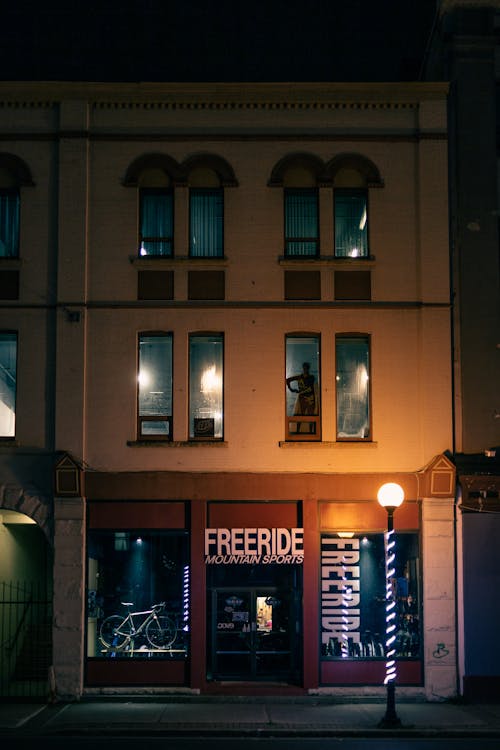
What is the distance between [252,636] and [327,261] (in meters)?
7.98

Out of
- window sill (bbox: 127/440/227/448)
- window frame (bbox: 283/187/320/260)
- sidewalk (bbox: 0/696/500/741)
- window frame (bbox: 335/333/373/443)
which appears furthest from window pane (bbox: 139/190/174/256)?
sidewalk (bbox: 0/696/500/741)

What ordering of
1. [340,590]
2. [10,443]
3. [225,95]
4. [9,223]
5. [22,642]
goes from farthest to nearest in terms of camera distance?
[22,642]
[9,223]
[225,95]
[10,443]
[340,590]

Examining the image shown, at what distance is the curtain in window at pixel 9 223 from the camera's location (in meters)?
20.1

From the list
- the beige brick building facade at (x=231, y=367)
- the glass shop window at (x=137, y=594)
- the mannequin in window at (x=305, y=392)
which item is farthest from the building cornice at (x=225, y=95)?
the glass shop window at (x=137, y=594)

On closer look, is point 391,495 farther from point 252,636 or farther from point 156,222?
point 156,222

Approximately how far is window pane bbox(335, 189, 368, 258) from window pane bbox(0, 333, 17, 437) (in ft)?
23.9

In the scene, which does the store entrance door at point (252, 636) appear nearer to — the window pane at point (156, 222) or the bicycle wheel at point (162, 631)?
the bicycle wheel at point (162, 631)

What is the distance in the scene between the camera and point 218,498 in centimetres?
1930

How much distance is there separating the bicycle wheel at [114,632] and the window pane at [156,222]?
7730 mm

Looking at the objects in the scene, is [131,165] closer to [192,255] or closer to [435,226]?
[192,255]

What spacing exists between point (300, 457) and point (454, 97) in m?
8.41

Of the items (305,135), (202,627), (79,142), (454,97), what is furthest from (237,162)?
(202,627)

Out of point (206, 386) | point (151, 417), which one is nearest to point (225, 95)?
point (206, 386)

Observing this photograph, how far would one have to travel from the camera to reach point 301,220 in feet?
66.4
